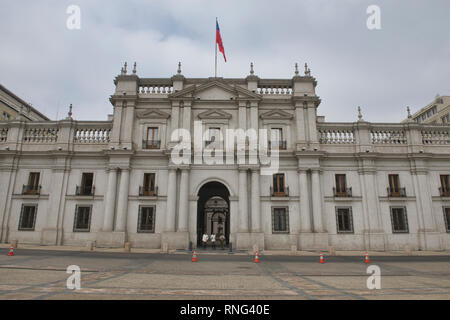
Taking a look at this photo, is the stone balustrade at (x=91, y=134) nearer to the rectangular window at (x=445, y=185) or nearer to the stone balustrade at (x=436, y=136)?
the stone balustrade at (x=436, y=136)

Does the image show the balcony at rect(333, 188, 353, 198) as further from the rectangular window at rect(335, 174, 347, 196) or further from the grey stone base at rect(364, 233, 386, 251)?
the grey stone base at rect(364, 233, 386, 251)

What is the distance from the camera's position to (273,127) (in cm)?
2919

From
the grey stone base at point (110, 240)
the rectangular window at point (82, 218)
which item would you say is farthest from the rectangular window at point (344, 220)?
the rectangular window at point (82, 218)

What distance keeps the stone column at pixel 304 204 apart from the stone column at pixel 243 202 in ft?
17.4

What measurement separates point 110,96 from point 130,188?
1001 centimetres

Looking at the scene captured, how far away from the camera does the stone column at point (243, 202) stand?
2562 centimetres

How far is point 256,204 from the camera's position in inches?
1030

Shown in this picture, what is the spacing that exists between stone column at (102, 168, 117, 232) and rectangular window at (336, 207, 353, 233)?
71.1ft

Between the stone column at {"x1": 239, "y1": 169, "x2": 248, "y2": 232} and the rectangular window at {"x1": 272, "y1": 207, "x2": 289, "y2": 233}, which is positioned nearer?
the stone column at {"x1": 239, "y1": 169, "x2": 248, "y2": 232}

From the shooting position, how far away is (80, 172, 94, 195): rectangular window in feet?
92.5

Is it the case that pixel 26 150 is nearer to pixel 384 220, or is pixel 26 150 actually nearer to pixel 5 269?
pixel 5 269

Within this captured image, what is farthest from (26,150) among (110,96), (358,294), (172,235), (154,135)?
(358,294)

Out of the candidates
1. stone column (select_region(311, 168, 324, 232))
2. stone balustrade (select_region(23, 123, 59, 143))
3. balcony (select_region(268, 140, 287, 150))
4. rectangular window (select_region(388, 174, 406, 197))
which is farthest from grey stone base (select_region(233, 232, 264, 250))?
stone balustrade (select_region(23, 123, 59, 143))
